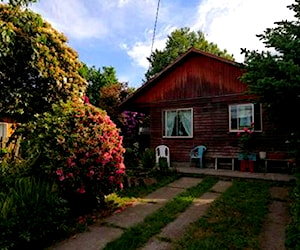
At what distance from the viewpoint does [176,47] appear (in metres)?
38.0

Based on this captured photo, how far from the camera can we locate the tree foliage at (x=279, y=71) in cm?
454

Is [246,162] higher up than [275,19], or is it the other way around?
[275,19]

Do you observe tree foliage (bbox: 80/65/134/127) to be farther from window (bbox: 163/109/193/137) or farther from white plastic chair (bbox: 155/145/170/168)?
white plastic chair (bbox: 155/145/170/168)

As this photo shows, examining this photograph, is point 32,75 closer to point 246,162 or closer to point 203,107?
point 203,107

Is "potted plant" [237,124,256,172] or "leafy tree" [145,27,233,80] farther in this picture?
"leafy tree" [145,27,233,80]

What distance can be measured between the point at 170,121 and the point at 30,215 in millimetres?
8465

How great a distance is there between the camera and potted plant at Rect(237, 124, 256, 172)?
9.04 meters

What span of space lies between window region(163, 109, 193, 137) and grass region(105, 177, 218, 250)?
466 centimetres

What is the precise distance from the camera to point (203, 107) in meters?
10.6

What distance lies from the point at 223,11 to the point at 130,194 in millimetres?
5847

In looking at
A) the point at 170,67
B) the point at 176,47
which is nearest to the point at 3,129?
the point at 170,67

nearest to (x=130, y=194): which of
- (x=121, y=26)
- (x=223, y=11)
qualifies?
(x=223, y=11)

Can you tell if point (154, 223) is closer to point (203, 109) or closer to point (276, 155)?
point (276, 155)

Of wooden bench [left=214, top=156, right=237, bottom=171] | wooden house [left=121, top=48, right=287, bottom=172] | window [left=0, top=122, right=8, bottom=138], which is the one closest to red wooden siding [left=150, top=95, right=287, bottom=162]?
wooden house [left=121, top=48, right=287, bottom=172]
